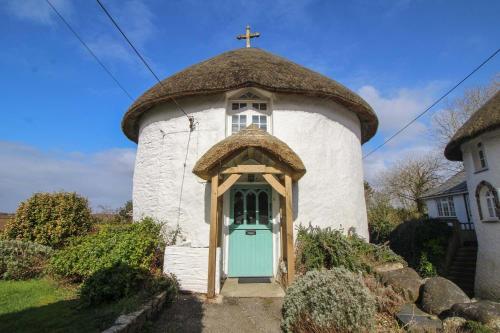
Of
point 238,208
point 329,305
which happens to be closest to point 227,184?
point 238,208

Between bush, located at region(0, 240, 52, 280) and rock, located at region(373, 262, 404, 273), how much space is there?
8901 mm

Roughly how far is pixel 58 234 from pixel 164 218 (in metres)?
3.76

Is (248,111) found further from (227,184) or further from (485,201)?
(485,201)

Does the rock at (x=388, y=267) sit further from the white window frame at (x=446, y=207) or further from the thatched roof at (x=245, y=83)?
the white window frame at (x=446, y=207)

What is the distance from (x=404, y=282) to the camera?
21.9 ft

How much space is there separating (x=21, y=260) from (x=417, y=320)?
9266 mm

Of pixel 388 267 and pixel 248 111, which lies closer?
pixel 388 267

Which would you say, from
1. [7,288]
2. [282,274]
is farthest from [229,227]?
[7,288]

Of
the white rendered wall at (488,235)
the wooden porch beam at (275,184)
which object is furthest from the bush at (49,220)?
the white rendered wall at (488,235)

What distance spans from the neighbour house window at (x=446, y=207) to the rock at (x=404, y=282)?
63.9 ft

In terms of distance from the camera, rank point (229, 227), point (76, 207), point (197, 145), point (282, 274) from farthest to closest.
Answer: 1. point (76, 207)
2. point (197, 145)
3. point (229, 227)
4. point (282, 274)

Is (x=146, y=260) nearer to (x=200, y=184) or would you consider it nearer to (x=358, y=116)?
(x=200, y=184)

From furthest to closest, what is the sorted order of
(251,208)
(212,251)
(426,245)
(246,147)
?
(426,245) → (251,208) → (246,147) → (212,251)

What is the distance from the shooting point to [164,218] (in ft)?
28.3
